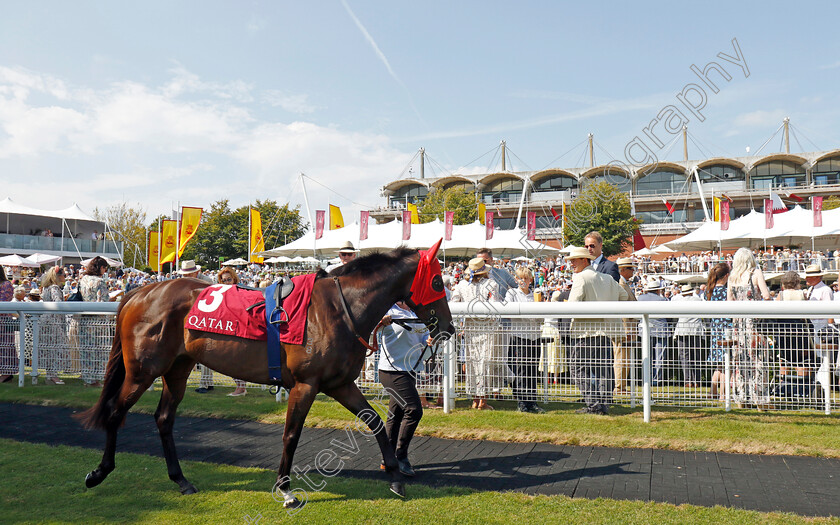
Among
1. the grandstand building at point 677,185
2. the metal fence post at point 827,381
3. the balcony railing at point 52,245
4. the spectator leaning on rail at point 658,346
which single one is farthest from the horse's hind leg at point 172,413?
the grandstand building at point 677,185

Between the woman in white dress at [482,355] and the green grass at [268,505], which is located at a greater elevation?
the woman in white dress at [482,355]

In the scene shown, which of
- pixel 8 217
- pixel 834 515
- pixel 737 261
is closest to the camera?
pixel 834 515

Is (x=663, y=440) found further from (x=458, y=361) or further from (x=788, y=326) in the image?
(x=458, y=361)

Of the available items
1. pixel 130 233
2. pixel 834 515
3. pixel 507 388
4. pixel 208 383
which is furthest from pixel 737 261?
pixel 130 233

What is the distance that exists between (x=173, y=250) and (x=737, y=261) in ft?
79.5

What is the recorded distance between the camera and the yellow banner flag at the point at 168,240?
83.0 ft

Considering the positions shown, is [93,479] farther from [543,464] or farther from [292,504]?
[543,464]

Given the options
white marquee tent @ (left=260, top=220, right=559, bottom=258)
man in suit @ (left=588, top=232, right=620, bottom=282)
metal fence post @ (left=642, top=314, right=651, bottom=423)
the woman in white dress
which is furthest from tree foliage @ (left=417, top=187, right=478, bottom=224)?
metal fence post @ (left=642, top=314, right=651, bottom=423)

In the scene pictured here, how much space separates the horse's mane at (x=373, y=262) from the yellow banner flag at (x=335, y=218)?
25419 millimetres

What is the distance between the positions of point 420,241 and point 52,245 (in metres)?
30.5

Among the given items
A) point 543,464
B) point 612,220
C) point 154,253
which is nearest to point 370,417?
point 543,464

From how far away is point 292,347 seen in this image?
3.89m

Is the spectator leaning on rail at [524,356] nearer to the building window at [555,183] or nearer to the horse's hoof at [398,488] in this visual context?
the horse's hoof at [398,488]

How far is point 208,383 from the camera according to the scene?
7.77 meters
